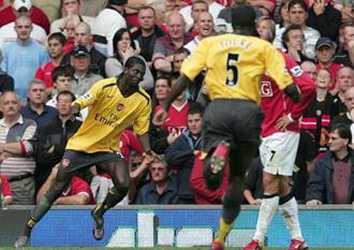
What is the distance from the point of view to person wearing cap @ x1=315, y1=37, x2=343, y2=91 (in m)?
19.9

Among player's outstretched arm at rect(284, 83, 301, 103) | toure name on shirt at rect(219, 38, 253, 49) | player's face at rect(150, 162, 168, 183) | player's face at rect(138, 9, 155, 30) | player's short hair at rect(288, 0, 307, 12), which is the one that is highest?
toure name on shirt at rect(219, 38, 253, 49)

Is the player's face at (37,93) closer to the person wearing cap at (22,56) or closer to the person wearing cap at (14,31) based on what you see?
the person wearing cap at (22,56)

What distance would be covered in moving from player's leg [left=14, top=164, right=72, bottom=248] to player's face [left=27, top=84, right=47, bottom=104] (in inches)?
91.8

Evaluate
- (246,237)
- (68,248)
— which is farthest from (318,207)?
(68,248)

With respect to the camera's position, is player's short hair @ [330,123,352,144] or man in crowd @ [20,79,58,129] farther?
man in crowd @ [20,79,58,129]

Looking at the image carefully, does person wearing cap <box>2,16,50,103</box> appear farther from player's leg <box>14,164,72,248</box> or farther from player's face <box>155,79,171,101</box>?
player's leg <box>14,164,72,248</box>

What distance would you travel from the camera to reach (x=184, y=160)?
18.2 metres

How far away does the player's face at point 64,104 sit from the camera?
18.6 m

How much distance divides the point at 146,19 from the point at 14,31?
2.05m

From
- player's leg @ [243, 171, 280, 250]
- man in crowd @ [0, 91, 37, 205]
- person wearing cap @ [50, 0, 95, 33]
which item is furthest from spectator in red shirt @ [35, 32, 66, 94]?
player's leg @ [243, 171, 280, 250]

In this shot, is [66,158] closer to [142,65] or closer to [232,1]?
[142,65]

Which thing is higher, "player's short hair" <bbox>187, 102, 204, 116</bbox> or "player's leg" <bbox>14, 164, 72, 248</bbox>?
"player's short hair" <bbox>187, 102, 204, 116</bbox>

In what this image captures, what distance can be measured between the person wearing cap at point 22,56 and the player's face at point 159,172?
118 inches

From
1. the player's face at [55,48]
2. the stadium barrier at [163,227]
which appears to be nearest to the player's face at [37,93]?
the player's face at [55,48]
